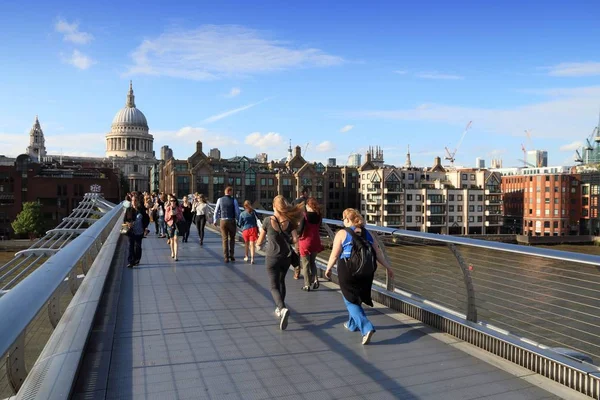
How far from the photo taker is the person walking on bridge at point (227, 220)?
441 inches

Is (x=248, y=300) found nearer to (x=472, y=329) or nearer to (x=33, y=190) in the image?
(x=472, y=329)

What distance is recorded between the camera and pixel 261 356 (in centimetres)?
492

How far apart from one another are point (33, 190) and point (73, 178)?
5484 millimetres

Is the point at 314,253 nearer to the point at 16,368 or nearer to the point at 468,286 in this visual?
the point at 468,286

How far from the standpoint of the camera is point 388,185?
82.6 metres

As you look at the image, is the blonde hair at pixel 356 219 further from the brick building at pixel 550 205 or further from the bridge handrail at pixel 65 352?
the brick building at pixel 550 205

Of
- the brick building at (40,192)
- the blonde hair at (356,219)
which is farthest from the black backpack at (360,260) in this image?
the brick building at (40,192)

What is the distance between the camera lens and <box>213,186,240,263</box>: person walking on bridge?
1120 centimetres

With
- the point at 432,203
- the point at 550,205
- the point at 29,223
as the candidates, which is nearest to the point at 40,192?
the point at 29,223

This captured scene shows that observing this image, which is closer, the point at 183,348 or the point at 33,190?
the point at 183,348

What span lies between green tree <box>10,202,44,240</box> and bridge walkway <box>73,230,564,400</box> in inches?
2481

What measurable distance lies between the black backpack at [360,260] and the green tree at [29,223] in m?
66.1

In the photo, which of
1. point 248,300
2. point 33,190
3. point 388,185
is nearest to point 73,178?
point 33,190

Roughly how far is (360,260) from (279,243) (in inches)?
52.7
